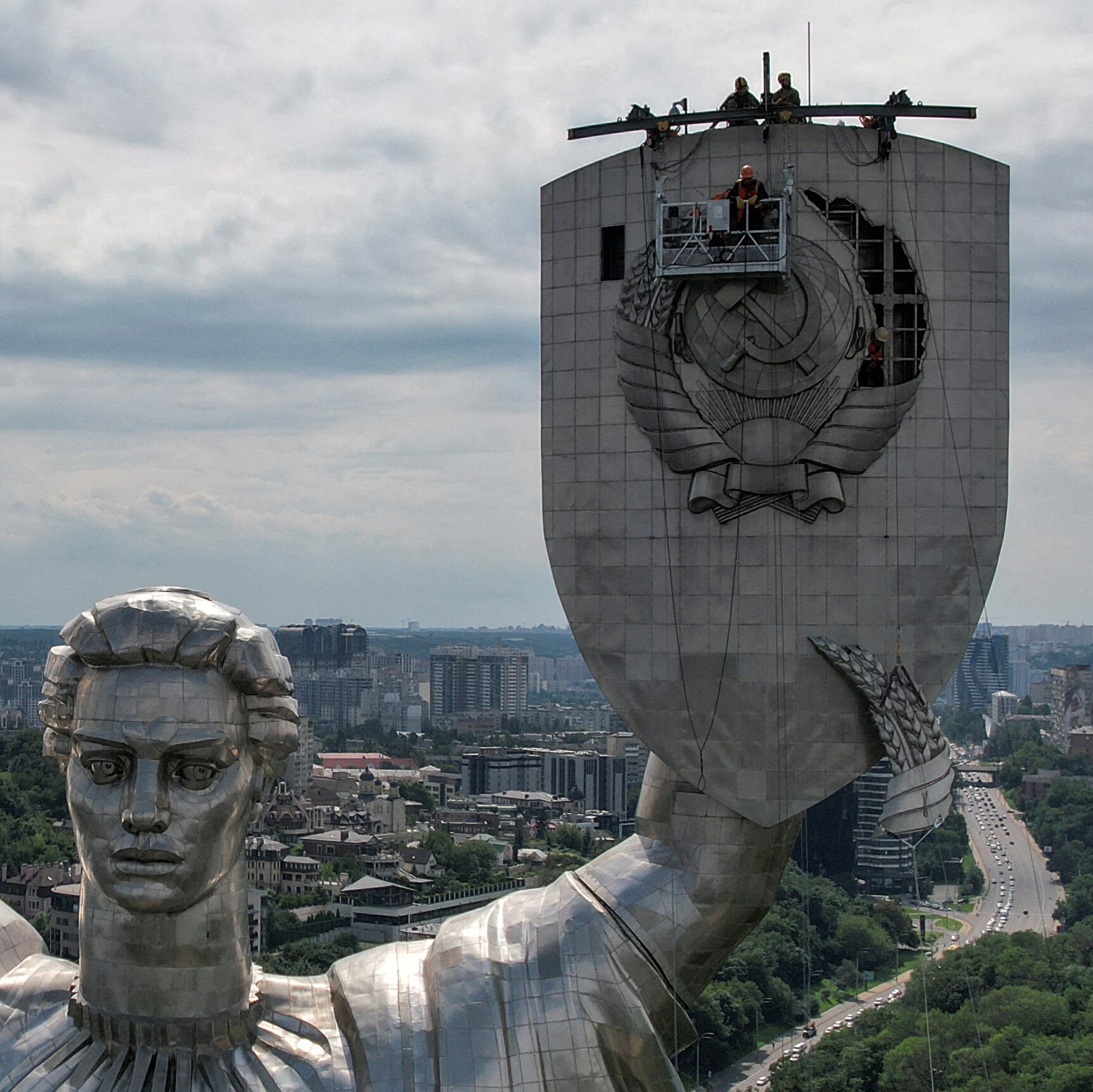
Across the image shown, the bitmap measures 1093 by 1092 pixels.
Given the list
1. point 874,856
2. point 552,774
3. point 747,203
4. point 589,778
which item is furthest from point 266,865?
point 747,203

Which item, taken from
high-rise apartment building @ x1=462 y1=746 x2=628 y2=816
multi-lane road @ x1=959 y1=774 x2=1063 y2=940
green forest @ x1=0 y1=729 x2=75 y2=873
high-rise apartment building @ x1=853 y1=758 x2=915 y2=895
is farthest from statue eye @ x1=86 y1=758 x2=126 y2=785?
high-rise apartment building @ x1=462 y1=746 x2=628 y2=816

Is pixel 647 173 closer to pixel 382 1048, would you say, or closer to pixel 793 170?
pixel 793 170

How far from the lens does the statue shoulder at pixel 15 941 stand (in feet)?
59.2

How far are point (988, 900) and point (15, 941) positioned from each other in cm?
7957

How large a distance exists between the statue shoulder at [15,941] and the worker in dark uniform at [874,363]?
9259 millimetres

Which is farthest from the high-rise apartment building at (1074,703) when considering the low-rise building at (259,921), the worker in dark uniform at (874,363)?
the worker in dark uniform at (874,363)

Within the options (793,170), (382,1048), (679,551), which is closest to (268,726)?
(382,1048)

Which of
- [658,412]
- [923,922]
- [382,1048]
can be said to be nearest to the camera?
[382,1048]

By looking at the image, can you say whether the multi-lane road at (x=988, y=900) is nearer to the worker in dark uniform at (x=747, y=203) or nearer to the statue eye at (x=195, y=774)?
the statue eye at (x=195, y=774)

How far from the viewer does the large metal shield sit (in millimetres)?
17891

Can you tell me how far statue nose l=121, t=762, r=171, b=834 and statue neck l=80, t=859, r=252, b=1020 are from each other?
83 centimetres

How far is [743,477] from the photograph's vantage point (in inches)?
707

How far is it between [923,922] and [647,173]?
226 feet

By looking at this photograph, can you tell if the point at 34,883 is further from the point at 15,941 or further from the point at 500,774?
the point at 500,774
